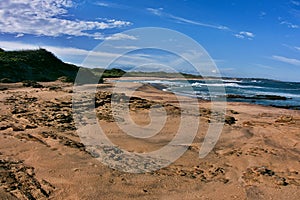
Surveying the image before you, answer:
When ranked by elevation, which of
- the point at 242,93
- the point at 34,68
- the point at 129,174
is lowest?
the point at 129,174

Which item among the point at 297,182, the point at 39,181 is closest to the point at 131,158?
the point at 39,181

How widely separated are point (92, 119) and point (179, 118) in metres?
2.65

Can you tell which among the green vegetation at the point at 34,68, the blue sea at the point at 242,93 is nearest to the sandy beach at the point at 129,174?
the green vegetation at the point at 34,68

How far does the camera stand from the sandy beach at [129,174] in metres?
3.95

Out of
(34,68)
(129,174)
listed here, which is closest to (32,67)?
(34,68)

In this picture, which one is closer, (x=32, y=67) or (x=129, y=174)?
(x=129, y=174)

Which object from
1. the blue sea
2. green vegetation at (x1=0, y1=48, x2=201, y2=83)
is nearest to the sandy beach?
green vegetation at (x1=0, y1=48, x2=201, y2=83)

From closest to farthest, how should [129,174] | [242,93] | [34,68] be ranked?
[129,174] < [34,68] < [242,93]

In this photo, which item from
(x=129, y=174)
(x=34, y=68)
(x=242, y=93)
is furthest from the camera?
(x=242, y=93)

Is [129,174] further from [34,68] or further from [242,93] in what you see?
[242,93]

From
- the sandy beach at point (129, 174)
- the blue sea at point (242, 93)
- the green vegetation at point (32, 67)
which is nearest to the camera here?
the sandy beach at point (129, 174)

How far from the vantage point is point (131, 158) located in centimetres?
518

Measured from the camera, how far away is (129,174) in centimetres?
448

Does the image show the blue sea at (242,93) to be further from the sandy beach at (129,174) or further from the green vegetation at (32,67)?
the sandy beach at (129,174)
